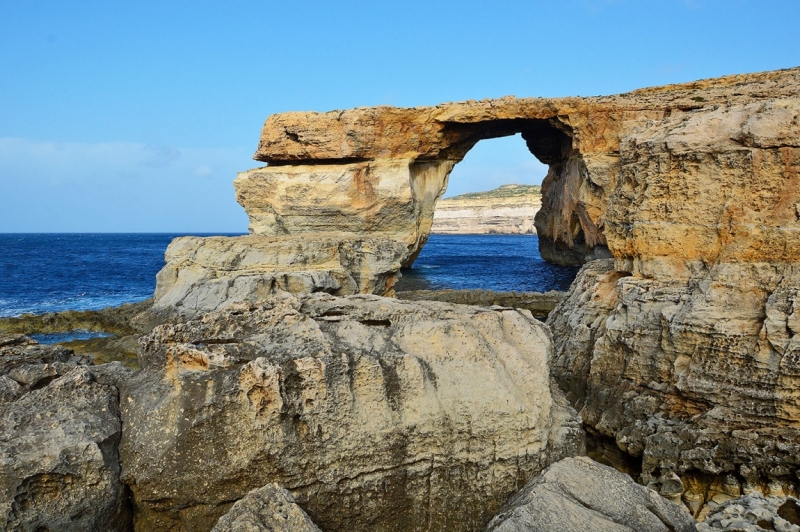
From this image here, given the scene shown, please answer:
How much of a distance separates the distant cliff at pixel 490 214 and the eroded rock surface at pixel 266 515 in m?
92.2

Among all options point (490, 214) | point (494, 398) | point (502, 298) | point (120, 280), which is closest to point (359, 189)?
point (502, 298)

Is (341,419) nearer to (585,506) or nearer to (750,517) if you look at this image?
(585,506)

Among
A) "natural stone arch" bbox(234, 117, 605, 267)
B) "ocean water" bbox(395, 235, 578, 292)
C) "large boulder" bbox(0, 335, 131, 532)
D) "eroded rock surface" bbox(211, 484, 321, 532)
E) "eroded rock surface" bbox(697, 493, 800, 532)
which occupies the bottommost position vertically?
"ocean water" bbox(395, 235, 578, 292)

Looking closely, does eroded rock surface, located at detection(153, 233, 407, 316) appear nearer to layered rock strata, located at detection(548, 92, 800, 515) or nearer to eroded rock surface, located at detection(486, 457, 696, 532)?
layered rock strata, located at detection(548, 92, 800, 515)

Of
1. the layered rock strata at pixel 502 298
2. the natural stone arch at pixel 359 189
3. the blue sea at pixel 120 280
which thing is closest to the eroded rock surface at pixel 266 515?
the layered rock strata at pixel 502 298

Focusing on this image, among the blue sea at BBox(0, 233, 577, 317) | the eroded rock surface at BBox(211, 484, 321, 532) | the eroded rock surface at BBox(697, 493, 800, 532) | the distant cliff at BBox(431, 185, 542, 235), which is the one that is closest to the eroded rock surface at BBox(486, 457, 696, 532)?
the eroded rock surface at BBox(697, 493, 800, 532)

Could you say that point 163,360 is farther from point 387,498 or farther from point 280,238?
point 280,238

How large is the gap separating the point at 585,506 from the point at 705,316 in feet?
13.5

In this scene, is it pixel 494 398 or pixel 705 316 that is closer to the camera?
pixel 494 398

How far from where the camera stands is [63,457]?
4430 millimetres

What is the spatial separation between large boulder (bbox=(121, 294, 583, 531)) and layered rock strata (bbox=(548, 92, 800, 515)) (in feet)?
9.20

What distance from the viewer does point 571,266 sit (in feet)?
122

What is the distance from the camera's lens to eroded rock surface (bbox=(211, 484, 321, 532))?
165 inches

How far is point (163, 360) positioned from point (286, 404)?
3.86 feet
